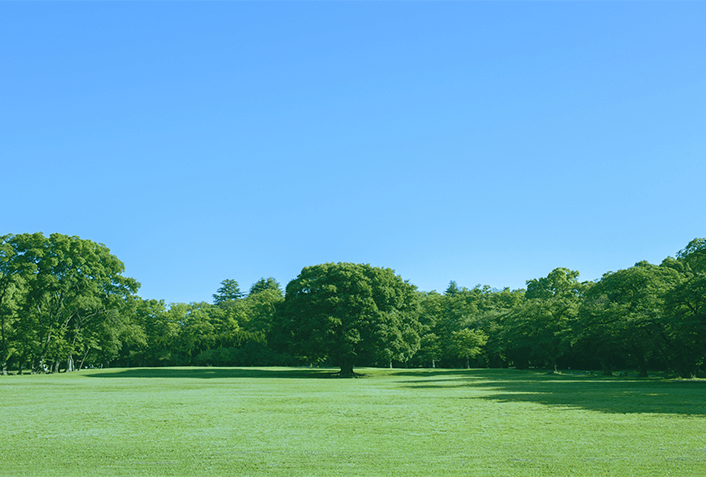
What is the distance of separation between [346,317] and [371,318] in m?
2.51

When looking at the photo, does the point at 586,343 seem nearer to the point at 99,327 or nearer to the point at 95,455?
the point at 95,455

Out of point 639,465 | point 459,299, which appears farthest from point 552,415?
point 459,299

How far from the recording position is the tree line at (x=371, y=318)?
39906 millimetres

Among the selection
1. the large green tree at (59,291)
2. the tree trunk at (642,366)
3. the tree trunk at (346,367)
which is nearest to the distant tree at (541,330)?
the tree trunk at (642,366)

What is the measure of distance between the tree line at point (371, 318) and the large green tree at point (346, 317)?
0.37ft

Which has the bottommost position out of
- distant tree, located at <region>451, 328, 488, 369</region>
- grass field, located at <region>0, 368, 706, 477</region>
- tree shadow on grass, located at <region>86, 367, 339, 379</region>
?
tree shadow on grass, located at <region>86, 367, 339, 379</region>

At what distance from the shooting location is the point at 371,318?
5228 cm

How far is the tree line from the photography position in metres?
39.9

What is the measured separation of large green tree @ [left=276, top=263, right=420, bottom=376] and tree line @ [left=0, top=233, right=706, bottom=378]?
11cm

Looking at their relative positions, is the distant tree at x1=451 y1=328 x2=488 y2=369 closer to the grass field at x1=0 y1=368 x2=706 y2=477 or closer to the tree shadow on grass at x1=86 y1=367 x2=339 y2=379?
the tree shadow on grass at x1=86 y1=367 x2=339 y2=379

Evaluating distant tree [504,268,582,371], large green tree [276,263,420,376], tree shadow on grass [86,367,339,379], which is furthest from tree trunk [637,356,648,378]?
tree shadow on grass [86,367,339,379]

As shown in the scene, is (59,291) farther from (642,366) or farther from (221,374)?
(642,366)

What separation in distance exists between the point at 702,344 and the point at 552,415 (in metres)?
26.4

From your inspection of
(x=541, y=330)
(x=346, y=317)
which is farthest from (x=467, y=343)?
(x=346, y=317)
